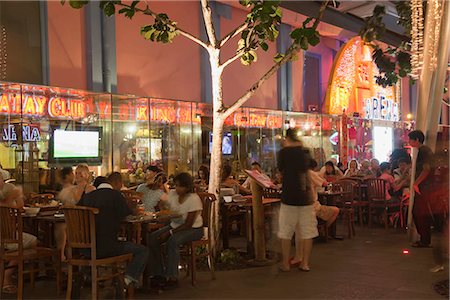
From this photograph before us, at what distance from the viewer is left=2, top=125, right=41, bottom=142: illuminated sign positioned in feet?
28.5

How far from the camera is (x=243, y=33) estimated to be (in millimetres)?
7367

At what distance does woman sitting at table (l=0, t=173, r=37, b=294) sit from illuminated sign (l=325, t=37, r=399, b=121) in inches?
437

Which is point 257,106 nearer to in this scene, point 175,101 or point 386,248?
point 175,101

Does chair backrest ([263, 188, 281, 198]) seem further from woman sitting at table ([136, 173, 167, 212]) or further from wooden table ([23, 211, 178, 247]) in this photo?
wooden table ([23, 211, 178, 247])

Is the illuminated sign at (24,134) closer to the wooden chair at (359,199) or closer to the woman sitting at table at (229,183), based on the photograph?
the woman sitting at table at (229,183)

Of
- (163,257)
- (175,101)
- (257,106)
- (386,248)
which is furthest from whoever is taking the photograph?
(257,106)

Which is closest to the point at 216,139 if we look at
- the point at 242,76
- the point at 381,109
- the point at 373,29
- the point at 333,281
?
the point at 333,281

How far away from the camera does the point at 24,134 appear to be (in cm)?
891

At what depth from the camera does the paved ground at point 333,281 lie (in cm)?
579

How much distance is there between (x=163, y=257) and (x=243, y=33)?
128 inches

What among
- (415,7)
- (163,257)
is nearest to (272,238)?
(163,257)

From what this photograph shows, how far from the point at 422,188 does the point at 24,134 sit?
643 cm

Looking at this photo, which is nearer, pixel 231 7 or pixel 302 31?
pixel 302 31

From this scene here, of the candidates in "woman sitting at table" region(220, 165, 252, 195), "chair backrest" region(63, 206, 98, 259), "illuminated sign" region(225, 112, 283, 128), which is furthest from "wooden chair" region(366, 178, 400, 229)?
"chair backrest" region(63, 206, 98, 259)
